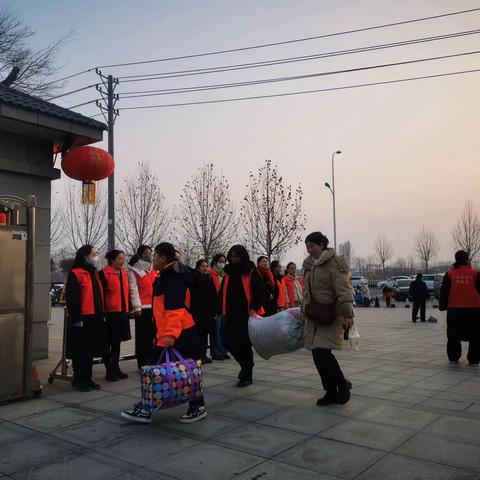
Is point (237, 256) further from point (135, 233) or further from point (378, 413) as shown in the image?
point (135, 233)

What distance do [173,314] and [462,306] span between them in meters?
5.04

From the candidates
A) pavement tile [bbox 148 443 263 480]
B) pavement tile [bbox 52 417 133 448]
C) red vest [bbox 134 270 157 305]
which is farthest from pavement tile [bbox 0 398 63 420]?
pavement tile [bbox 148 443 263 480]

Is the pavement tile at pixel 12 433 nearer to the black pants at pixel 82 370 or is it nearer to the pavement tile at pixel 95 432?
the pavement tile at pixel 95 432

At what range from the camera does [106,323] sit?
6.42 metres

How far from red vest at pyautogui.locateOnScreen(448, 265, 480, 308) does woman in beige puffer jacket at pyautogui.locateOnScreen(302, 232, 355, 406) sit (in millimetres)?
3427

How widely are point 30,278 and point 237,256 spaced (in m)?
2.42

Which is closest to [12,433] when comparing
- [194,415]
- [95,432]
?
[95,432]

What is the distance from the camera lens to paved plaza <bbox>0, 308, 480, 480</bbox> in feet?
10.9

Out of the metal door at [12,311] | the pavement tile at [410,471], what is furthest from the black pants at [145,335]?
the pavement tile at [410,471]

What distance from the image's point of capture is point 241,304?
5.96 m

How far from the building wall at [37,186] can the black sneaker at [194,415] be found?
4.70 meters

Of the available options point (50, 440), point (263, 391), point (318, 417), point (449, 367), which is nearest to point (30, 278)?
point (50, 440)

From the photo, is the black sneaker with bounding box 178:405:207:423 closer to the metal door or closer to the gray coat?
the gray coat

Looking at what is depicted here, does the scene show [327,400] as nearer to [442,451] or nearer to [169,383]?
[442,451]
